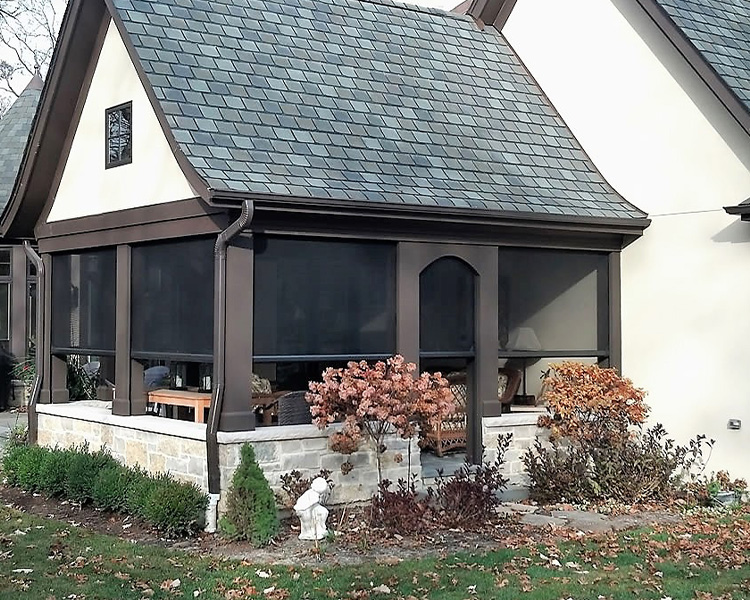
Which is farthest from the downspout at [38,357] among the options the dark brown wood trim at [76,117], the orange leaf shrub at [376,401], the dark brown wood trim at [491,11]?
the dark brown wood trim at [491,11]

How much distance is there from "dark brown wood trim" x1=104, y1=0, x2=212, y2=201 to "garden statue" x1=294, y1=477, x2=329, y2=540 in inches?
107

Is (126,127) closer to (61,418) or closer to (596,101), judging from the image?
(61,418)

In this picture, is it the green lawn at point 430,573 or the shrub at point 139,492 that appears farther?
the shrub at point 139,492

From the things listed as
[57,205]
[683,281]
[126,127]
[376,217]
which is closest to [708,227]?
[683,281]

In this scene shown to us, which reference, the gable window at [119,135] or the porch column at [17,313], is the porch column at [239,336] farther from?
the porch column at [17,313]

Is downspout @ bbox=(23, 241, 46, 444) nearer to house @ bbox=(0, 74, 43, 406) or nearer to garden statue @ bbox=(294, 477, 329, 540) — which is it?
garden statue @ bbox=(294, 477, 329, 540)

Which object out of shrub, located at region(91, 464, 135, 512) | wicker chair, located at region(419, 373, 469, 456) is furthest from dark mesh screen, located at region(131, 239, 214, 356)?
wicker chair, located at region(419, 373, 469, 456)

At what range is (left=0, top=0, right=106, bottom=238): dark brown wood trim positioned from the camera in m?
12.1

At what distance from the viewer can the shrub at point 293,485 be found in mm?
9727

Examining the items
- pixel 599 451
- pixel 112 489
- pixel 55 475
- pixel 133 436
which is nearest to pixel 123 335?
pixel 133 436

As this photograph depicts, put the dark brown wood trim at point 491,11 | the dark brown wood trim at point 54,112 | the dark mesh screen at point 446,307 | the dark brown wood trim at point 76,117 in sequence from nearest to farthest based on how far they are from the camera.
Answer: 1. the dark mesh screen at point 446,307
2. the dark brown wood trim at point 54,112
3. the dark brown wood trim at point 76,117
4. the dark brown wood trim at point 491,11

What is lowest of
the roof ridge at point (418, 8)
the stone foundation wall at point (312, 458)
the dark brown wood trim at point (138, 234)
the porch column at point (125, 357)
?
the stone foundation wall at point (312, 458)

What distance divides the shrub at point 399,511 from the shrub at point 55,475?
12.5 feet

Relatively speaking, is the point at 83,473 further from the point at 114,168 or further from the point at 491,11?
the point at 491,11
